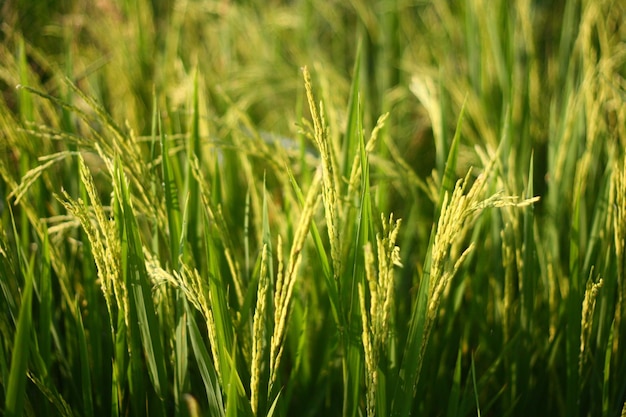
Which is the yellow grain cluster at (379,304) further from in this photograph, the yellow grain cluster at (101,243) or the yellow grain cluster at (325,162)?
the yellow grain cluster at (101,243)

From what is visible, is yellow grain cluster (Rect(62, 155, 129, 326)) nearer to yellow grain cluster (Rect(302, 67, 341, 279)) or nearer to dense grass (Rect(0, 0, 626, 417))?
dense grass (Rect(0, 0, 626, 417))

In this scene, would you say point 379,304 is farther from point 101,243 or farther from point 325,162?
point 101,243

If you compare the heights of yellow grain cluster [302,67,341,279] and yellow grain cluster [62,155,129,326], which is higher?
yellow grain cluster [302,67,341,279]

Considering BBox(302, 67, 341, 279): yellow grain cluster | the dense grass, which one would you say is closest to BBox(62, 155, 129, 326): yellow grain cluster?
the dense grass

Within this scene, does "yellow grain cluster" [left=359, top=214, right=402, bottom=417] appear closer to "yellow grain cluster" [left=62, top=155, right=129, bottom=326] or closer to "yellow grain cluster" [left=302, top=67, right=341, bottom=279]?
"yellow grain cluster" [left=302, top=67, right=341, bottom=279]

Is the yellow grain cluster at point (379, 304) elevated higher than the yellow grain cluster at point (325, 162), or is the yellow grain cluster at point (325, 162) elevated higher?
the yellow grain cluster at point (325, 162)

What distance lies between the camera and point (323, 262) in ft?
A: 2.57

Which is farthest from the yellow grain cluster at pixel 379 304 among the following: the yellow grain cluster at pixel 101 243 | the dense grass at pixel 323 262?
the yellow grain cluster at pixel 101 243

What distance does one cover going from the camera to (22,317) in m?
0.63

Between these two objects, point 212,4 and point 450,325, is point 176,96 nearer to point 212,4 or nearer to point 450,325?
point 212,4

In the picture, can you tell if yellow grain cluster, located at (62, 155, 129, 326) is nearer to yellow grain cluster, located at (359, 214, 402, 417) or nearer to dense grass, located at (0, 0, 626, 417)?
dense grass, located at (0, 0, 626, 417)

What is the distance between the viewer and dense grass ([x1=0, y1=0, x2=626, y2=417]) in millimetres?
729

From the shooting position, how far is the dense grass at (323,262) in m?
0.73

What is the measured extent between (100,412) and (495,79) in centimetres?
127
